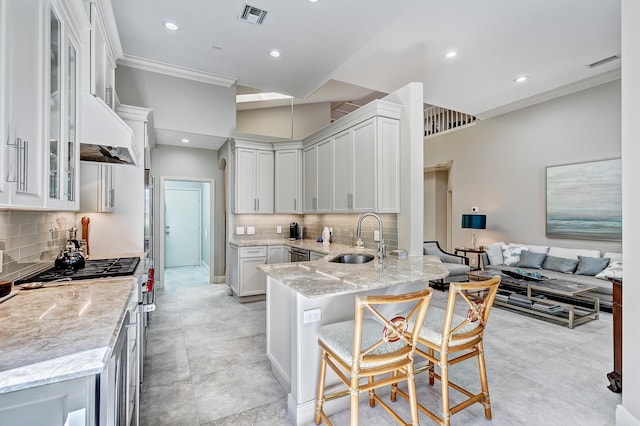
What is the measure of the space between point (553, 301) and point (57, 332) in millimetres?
5039

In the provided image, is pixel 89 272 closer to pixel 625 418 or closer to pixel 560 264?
pixel 625 418

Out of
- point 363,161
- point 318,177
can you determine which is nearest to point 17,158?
point 363,161

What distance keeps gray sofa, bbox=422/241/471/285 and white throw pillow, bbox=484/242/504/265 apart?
0.45 meters

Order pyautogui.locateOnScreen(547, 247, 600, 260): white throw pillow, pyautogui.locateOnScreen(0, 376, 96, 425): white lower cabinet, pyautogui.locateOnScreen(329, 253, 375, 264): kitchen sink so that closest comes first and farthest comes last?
pyautogui.locateOnScreen(0, 376, 96, 425): white lower cabinet < pyautogui.locateOnScreen(329, 253, 375, 264): kitchen sink < pyautogui.locateOnScreen(547, 247, 600, 260): white throw pillow

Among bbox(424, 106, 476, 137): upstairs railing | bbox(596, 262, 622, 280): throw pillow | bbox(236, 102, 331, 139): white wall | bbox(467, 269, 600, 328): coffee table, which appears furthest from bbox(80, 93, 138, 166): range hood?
bbox(424, 106, 476, 137): upstairs railing

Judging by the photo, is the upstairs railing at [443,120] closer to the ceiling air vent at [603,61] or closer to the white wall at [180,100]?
the ceiling air vent at [603,61]

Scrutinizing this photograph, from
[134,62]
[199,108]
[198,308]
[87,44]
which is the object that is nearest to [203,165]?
[199,108]

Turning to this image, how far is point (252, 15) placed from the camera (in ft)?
9.94

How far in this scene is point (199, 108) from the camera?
466cm

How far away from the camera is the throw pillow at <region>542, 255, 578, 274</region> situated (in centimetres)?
465

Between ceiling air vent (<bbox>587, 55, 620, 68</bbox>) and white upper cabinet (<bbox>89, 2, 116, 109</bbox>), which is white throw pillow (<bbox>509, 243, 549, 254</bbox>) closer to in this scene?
ceiling air vent (<bbox>587, 55, 620, 68</bbox>)

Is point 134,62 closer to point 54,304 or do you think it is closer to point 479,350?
point 54,304

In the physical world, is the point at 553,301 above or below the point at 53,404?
below

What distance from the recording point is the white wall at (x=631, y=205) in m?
1.78
